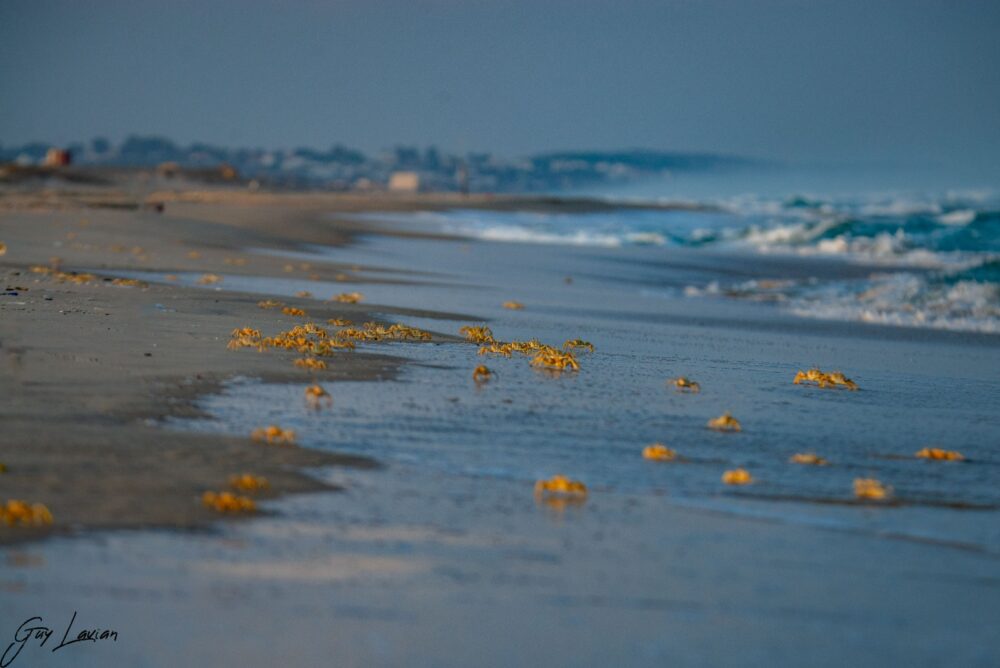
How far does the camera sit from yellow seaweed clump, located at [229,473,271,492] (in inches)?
207

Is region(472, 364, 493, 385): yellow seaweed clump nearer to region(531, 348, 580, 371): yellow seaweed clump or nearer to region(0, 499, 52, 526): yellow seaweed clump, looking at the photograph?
region(531, 348, 580, 371): yellow seaweed clump

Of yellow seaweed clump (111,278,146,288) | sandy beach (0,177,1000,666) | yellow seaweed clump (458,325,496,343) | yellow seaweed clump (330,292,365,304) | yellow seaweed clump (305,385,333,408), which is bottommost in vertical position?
sandy beach (0,177,1000,666)

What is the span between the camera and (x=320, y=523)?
4.90 m

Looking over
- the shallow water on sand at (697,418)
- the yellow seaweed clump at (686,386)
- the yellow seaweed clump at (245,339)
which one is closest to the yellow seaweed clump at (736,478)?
the shallow water on sand at (697,418)

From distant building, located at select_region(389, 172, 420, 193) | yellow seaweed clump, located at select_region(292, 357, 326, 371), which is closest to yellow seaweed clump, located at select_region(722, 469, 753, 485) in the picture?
yellow seaweed clump, located at select_region(292, 357, 326, 371)

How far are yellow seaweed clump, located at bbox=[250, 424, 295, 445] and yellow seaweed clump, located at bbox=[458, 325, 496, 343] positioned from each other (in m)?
4.31

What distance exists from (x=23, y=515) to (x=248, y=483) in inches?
37.7

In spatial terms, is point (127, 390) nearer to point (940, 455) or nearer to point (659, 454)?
point (659, 454)

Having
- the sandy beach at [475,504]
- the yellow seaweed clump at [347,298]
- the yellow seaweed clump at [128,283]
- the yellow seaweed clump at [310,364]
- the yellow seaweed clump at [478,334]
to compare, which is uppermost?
the yellow seaweed clump at [128,283]

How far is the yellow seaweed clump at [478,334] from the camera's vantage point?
1056 centimetres

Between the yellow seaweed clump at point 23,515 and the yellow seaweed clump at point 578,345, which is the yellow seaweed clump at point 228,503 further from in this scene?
the yellow seaweed clump at point 578,345

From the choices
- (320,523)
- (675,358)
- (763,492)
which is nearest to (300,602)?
(320,523)

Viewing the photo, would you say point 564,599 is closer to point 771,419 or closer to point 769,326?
point 771,419

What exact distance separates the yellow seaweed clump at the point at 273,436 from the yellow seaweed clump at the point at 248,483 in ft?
2.52
